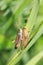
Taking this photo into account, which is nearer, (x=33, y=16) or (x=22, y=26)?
(x=33, y=16)

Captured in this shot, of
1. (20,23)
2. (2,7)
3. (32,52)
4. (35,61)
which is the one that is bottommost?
(35,61)

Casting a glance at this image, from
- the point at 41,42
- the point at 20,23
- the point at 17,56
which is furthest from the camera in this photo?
the point at 20,23

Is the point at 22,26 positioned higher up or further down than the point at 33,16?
higher up

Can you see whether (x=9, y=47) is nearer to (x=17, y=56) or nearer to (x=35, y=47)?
(x=35, y=47)

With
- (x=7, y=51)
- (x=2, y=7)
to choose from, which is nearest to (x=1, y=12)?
(x=2, y=7)

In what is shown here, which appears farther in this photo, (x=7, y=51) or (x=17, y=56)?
(x=7, y=51)

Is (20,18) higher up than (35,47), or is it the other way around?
(20,18)

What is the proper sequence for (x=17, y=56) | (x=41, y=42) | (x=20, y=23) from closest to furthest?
1. (x=17, y=56)
2. (x=41, y=42)
3. (x=20, y=23)

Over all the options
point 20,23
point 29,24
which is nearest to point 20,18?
point 20,23

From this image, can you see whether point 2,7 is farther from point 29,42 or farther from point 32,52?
point 29,42
